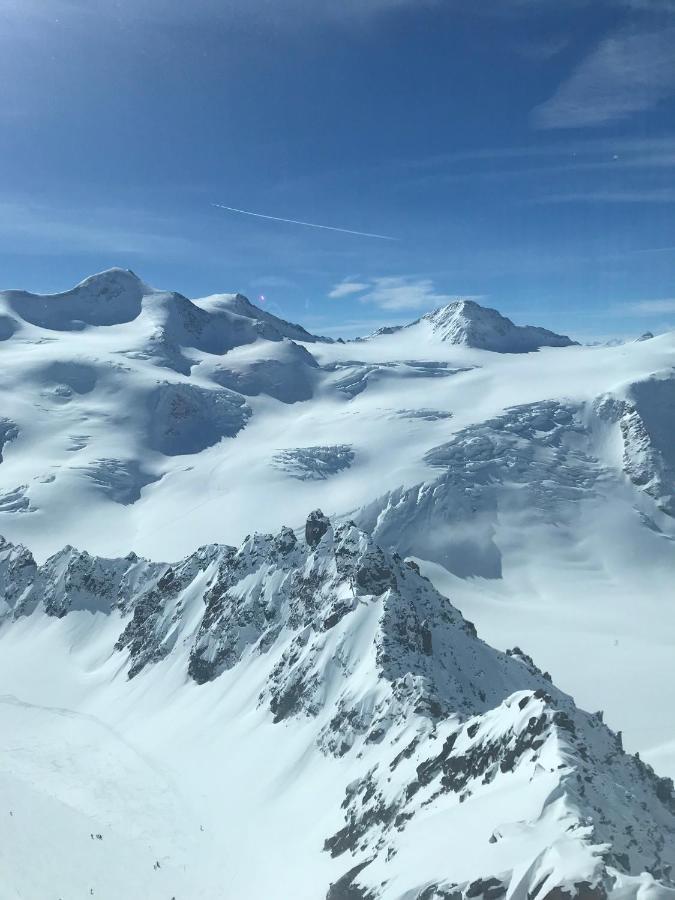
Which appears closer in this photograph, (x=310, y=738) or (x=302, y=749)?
(x=302, y=749)

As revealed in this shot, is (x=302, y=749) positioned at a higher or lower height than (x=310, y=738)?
lower

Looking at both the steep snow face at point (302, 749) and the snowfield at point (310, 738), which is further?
the snowfield at point (310, 738)

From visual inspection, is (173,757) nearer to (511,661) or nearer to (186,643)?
(186,643)

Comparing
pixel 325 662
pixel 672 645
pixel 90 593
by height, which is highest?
pixel 325 662

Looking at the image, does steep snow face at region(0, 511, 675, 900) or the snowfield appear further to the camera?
the snowfield

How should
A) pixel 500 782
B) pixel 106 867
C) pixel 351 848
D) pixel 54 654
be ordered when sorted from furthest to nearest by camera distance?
1. pixel 54 654
2. pixel 106 867
3. pixel 351 848
4. pixel 500 782

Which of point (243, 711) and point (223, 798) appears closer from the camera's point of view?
point (223, 798)

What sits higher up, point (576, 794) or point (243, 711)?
point (576, 794)

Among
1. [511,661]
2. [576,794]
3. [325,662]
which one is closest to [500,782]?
[576,794]
